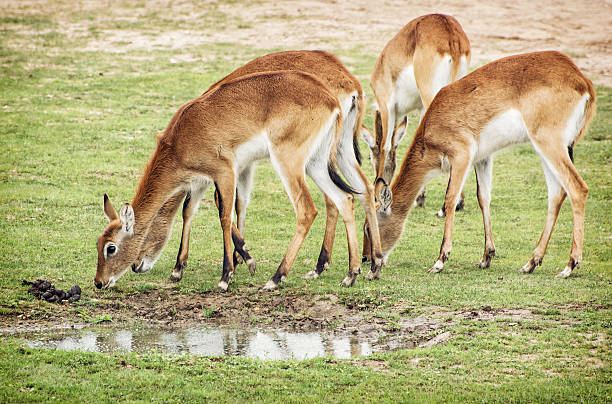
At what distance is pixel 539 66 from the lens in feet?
29.8

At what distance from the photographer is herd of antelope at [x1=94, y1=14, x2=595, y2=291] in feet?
28.0

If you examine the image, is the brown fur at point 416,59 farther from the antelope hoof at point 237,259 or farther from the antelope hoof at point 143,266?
the antelope hoof at point 143,266

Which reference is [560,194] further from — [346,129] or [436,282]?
[346,129]

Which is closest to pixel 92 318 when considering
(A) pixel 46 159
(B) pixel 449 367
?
(B) pixel 449 367

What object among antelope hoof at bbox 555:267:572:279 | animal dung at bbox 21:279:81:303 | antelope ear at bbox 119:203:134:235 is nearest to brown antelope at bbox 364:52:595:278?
antelope hoof at bbox 555:267:572:279

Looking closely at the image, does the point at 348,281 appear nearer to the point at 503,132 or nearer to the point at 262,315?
the point at 262,315

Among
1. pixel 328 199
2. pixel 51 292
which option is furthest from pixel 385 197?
pixel 51 292

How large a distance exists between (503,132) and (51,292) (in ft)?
17.9

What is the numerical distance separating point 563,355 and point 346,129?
3957mm

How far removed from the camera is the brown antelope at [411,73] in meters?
12.4

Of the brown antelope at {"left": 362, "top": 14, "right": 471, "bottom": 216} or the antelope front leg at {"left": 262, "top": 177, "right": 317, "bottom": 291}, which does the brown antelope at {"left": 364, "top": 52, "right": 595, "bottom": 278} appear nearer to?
the antelope front leg at {"left": 262, "top": 177, "right": 317, "bottom": 291}

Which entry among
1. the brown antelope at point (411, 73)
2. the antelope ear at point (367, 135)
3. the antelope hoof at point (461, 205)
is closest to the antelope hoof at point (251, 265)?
the antelope ear at point (367, 135)

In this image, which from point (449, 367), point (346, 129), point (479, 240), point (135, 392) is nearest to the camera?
point (135, 392)

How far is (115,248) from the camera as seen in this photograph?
27.9ft
